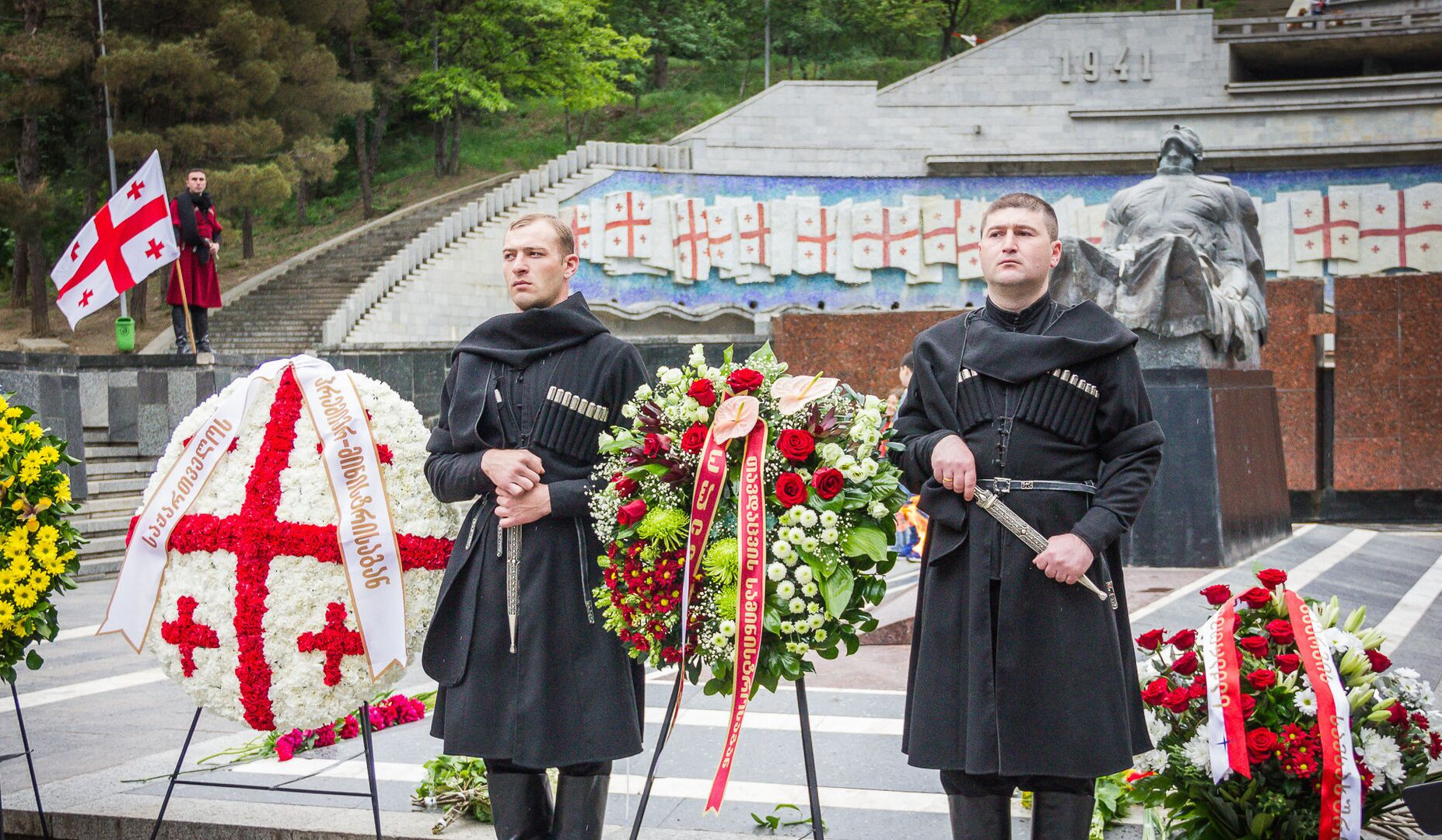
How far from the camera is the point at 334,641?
3619 millimetres

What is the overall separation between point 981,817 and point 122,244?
1095 centimetres

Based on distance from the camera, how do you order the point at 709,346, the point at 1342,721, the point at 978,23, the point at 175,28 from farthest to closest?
A: the point at 978,23 → the point at 175,28 → the point at 709,346 → the point at 1342,721

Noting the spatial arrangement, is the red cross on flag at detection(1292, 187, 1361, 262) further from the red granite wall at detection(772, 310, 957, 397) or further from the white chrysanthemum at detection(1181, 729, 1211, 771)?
the white chrysanthemum at detection(1181, 729, 1211, 771)

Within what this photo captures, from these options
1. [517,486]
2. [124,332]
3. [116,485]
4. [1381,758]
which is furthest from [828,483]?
[124,332]

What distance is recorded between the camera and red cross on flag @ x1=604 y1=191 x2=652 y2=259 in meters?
25.9

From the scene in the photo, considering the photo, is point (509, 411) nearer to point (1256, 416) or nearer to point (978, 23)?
point (1256, 416)

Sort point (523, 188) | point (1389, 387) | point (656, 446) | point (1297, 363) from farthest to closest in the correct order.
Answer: point (523, 188) → point (1297, 363) → point (1389, 387) → point (656, 446)

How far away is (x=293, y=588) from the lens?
3.62 metres

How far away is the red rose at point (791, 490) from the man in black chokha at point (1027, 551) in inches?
12.2

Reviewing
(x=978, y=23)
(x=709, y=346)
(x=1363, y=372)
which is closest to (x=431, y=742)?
(x=1363, y=372)

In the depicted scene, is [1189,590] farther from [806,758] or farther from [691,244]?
[691,244]

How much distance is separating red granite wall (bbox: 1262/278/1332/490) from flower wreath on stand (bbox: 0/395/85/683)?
38.6ft

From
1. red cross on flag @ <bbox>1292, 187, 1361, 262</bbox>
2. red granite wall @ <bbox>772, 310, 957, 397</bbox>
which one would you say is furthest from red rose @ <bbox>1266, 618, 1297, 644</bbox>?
red cross on flag @ <bbox>1292, 187, 1361, 262</bbox>

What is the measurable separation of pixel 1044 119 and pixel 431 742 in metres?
25.5
